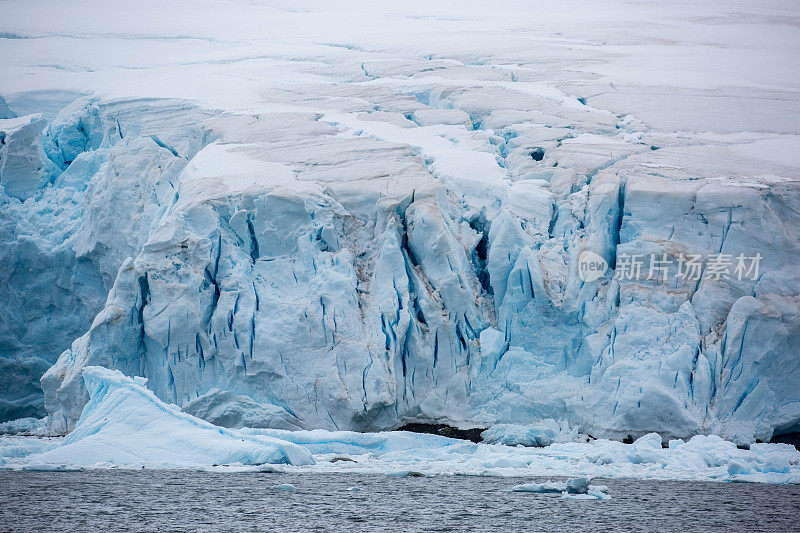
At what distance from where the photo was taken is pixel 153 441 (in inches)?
410

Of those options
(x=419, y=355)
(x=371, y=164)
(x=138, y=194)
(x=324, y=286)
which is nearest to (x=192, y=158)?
(x=138, y=194)

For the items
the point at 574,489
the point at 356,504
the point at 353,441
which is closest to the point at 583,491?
the point at 574,489

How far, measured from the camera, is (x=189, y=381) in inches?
471

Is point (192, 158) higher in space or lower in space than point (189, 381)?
higher

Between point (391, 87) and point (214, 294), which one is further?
point (391, 87)

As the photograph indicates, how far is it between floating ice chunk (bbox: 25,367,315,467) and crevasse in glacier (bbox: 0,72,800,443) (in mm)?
996

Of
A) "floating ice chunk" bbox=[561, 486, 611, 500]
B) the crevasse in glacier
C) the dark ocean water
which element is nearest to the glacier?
the dark ocean water

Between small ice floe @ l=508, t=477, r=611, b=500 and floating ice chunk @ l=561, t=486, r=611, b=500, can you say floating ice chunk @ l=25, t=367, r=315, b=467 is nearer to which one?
small ice floe @ l=508, t=477, r=611, b=500

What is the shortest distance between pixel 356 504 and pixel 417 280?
4.04 m

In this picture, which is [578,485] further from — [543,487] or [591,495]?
[543,487]

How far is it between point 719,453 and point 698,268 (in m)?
2.46

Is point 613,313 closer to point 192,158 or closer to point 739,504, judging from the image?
point 739,504

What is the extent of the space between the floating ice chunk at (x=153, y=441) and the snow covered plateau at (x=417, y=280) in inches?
1.2

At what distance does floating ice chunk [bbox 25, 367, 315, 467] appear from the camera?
408 inches
